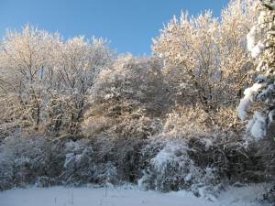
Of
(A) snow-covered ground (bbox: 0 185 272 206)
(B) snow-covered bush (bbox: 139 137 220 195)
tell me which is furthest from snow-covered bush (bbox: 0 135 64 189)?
(B) snow-covered bush (bbox: 139 137 220 195)

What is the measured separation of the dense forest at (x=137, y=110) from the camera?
70.6ft

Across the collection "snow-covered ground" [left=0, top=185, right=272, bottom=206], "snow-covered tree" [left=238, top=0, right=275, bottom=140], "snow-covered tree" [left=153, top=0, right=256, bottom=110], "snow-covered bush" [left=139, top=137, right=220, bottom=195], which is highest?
"snow-covered tree" [left=153, top=0, right=256, bottom=110]

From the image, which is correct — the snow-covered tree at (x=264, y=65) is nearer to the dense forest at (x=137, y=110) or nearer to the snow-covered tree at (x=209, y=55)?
the dense forest at (x=137, y=110)

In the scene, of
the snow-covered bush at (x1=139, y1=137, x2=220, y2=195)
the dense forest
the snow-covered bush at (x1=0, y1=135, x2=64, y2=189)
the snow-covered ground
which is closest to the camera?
the snow-covered ground

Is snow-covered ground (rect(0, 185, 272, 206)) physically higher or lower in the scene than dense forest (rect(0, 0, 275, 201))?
lower

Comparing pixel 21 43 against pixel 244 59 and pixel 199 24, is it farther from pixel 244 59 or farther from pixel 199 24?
pixel 244 59

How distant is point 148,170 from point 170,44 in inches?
335

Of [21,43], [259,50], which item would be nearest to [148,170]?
[259,50]

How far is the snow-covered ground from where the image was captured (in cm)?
1657

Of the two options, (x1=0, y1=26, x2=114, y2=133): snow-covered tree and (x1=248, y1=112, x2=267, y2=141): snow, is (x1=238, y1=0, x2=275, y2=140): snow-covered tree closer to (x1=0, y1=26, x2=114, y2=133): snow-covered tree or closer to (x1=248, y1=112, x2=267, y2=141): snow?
(x1=248, y1=112, x2=267, y2=141): snow

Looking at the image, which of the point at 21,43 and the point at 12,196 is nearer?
the point at 12,196

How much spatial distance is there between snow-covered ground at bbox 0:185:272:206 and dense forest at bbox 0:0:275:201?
0.88 m

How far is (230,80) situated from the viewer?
25031 millimetres

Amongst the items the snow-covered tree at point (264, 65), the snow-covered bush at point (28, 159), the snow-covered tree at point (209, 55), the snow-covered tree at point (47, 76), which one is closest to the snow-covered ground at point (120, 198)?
the snow-covered bush at point (28, 159)
